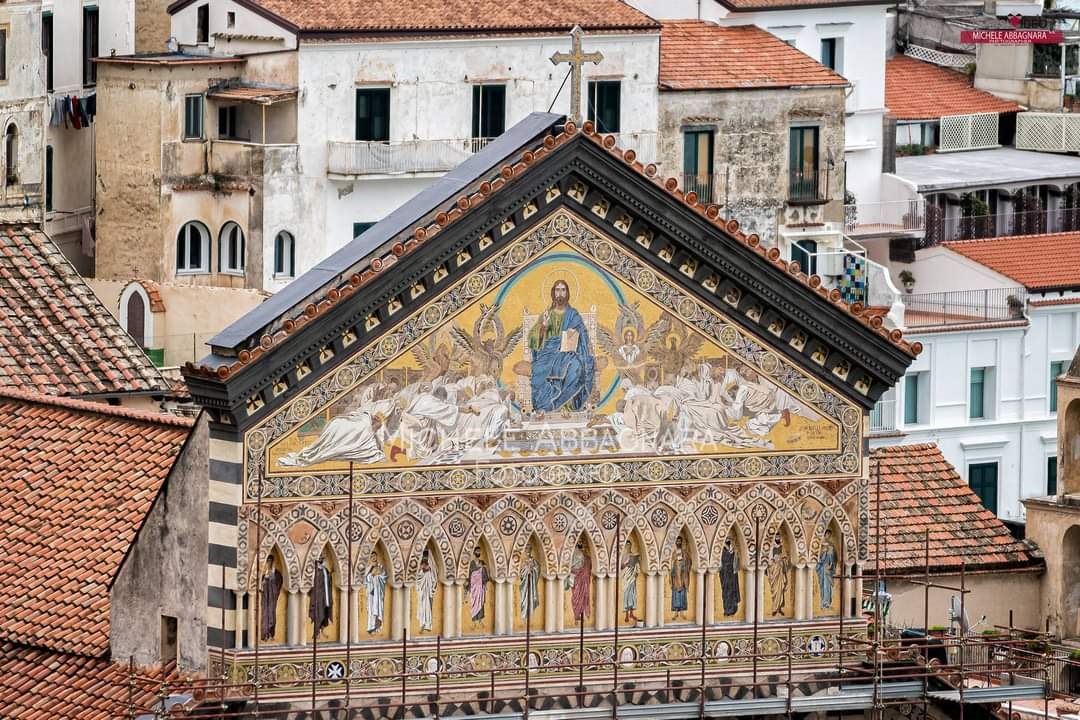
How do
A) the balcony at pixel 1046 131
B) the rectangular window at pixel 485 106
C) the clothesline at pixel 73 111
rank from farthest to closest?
the balcony at pixel 1046 131 → the clothesline at pixel 73 111 → the rectangular window at pixel 485 106

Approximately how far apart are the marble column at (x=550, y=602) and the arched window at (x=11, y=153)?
113 ft

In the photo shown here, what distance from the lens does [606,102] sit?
95.2m

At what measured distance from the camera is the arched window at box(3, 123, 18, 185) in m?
89.7

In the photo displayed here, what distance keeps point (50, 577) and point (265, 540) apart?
16.3 feet

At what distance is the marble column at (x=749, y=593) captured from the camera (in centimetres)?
5806

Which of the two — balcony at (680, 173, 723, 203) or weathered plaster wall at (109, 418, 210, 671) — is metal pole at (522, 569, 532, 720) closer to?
weathered plaster wall at (109, 418, 210, 671)

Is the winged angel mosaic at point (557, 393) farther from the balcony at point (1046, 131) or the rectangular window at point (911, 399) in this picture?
the balcony at point (1046, 131)

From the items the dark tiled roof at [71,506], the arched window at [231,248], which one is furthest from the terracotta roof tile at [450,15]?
the dark tiled roof at [71,506]

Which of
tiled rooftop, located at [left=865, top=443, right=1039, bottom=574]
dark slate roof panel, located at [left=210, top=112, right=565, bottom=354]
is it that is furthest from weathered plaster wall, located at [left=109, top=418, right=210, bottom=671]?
tiled rooftop, located at [left=865, top=443, right=1039, bottom=574]

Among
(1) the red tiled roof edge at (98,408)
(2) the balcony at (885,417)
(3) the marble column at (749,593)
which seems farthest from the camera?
(2) the balcony at (885,417)

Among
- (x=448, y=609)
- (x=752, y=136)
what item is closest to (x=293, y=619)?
(x=448, y=609)

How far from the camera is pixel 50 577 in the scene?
2323 inches

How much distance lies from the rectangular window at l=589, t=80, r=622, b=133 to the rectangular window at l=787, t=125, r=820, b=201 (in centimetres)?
442

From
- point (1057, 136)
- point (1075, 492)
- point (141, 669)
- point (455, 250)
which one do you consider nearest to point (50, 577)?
point (141, 669)
